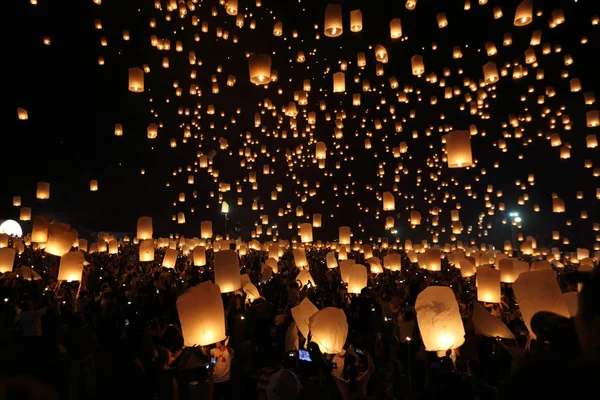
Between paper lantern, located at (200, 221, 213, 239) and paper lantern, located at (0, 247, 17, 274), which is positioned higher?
paper lantern, located at (200, 221, 213, 239)

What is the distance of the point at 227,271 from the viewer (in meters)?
6.71

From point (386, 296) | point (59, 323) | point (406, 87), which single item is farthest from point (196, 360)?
point (406, 87)

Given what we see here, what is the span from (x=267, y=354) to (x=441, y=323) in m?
3.87

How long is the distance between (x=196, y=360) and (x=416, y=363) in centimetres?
343

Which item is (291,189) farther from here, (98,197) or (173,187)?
(98,197)

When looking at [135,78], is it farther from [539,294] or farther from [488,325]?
[539,294]

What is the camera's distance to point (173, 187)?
28.3 meters

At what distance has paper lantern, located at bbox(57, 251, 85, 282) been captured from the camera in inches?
338

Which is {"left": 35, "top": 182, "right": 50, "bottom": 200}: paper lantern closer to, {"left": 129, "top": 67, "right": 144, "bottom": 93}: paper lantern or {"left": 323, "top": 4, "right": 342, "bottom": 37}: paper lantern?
{"left": 129, "top": 67, "right": 144, "bottom": 93}: paper lantern

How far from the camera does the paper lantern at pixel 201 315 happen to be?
4.03m

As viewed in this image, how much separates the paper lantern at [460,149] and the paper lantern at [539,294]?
319 centimetres

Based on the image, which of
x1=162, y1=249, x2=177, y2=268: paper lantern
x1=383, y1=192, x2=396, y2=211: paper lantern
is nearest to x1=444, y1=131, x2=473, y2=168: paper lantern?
x1=383, y1=192, x2=396, y2=211: paper lantern

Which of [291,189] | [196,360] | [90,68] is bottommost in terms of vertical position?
[196,360]

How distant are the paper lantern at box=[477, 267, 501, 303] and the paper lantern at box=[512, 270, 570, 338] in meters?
2.80
